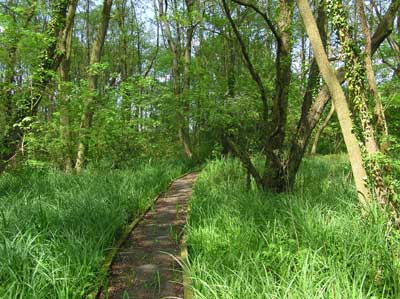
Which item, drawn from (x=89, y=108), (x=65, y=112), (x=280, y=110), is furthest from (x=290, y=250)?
(x=89, y=108)

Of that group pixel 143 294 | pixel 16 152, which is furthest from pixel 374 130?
pixel 16 152

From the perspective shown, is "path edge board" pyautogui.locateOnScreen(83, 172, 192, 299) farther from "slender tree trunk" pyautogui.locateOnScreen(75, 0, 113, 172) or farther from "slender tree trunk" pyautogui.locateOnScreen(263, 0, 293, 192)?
"slender tree trunk" pyautogui.locateOnScreen(75, 0, 113, 172)

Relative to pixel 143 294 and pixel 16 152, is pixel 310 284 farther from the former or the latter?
pixel 16 152

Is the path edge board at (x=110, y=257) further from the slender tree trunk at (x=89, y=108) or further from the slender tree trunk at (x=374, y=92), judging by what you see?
the slender tree trunk at (x=374, y=92)

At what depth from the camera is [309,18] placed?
14.3 ft

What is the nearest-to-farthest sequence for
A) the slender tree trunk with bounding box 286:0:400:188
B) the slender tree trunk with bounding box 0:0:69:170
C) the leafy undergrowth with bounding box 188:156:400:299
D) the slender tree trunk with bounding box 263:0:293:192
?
the leafy undergrowth with bounding box 188:156:400:299 < the slender tree trunk with bounding box 286:0:400:188 < the slender tree trunk with bounding box 263:0:293:192 < the slender tree trunk with bounding box 0:0:69:170

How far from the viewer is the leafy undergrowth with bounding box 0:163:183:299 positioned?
10.5 feet

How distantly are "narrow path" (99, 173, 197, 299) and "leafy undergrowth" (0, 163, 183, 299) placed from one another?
273 mm

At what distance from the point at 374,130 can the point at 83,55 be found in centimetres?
→ 2576

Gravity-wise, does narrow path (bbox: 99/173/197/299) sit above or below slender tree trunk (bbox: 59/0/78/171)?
below

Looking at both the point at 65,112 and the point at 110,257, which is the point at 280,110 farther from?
the point at 65,112

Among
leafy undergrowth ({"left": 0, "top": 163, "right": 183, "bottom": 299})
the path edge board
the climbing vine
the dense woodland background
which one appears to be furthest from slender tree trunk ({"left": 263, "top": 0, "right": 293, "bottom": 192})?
leafy undergrowth ({"left": 0, "top": 163, "right": 183, "bottom": 299})

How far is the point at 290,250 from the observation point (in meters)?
3.69

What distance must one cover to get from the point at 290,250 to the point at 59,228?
2851mm
